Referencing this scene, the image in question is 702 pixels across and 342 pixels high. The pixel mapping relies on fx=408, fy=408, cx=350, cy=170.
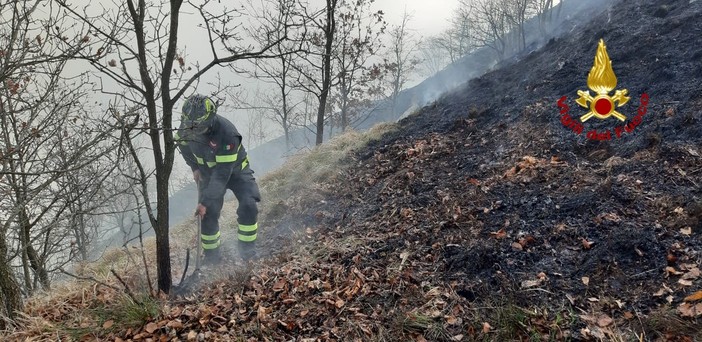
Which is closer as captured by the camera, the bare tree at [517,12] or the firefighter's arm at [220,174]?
the firefighter's arm at [220,174]

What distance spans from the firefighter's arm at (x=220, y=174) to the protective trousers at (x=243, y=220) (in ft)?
0.64

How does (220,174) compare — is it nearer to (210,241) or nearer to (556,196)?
(210,241)

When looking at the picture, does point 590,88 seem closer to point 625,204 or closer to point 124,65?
point 625,204

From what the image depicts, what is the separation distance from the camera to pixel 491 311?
2.90 meters

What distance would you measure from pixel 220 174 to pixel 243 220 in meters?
0.67

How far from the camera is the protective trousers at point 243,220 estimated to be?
4828 mm

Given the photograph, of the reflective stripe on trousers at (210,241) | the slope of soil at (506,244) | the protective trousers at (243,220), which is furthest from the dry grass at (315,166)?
the reflective stripe on trousers at (210,241)

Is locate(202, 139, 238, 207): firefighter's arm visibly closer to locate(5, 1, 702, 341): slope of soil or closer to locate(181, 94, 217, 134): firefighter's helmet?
locate(181, 94, 217, 134): firefighter's helmet

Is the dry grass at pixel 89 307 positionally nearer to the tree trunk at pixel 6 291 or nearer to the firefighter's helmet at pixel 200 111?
the tree trunk at pixel 6 291

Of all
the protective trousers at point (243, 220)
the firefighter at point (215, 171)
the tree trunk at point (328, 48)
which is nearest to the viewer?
the firefighter at point (215, 171)

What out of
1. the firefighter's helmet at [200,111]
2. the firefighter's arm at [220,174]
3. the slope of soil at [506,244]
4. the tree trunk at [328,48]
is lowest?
the slope of soil at [506,244]

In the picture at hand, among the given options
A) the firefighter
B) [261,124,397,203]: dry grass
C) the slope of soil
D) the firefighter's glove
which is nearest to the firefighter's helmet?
the firefighter

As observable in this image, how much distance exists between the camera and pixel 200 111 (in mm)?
4223

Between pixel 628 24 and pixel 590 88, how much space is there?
8.85 ft
